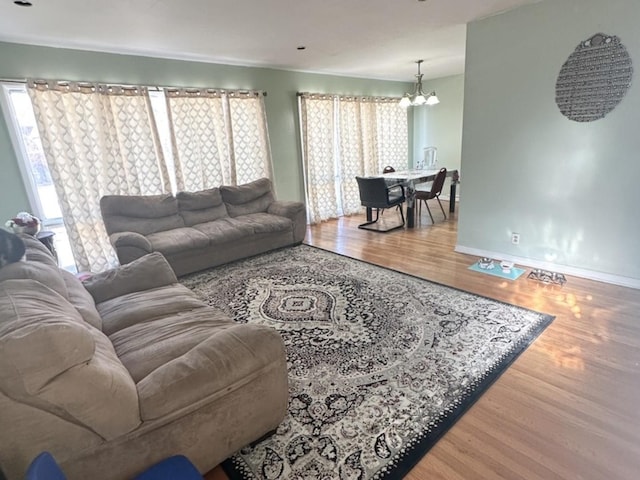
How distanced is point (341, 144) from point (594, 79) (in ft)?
12.4

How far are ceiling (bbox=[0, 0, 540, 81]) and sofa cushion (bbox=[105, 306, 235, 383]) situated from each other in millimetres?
2323

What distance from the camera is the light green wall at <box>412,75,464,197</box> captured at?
6.77 m

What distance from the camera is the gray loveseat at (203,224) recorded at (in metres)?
3.62

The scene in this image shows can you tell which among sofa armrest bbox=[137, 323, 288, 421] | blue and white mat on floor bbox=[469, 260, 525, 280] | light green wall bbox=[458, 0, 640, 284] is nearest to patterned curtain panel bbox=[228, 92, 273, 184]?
light green wall bbox=[458, 0, 640, 284]

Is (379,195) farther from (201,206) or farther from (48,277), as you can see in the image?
(48,277)

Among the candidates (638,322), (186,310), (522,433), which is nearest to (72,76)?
(186,310)

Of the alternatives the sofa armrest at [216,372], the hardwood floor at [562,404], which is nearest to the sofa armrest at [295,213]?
the hardwood floor at [562,404]

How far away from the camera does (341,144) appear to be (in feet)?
20.0

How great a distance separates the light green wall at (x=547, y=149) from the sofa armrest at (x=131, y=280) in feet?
10.7

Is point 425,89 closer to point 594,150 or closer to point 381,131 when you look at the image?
point 381,131

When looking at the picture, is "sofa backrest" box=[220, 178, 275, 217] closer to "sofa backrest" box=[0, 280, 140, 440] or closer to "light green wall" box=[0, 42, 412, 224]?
"light green wall" box=[0, 42, 412, 224]

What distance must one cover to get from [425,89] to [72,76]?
6.25 metres

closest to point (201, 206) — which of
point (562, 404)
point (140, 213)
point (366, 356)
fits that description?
point (140, 213)

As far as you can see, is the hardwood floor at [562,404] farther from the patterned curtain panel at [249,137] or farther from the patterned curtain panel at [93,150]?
the patterned curtain panel at [249,137]
